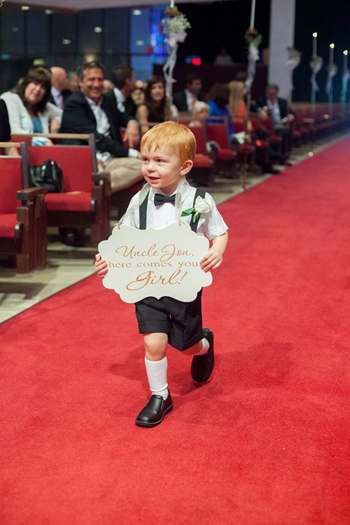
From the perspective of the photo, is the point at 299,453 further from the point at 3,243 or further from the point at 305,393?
the point at 3,243

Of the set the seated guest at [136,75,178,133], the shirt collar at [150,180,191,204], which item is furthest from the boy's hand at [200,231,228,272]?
the seated guest at [136,75,178,133]

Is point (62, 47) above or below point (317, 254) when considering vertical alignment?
above

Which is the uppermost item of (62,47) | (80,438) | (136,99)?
(62,47)

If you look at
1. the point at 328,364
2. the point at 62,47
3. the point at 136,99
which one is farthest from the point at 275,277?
the point at 62,47

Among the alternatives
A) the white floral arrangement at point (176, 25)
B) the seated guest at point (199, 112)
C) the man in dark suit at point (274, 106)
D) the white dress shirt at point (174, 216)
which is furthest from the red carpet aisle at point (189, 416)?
the man in dark suit at point (274, 106)

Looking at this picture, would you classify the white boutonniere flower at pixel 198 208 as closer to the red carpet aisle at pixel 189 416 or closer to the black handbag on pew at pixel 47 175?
the red carpet aisle at pixel 189 416

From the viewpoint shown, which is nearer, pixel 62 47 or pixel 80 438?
pixel 80 438

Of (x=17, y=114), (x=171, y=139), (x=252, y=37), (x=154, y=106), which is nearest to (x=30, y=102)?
(x=17, y=114)

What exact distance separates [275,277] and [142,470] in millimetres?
2965

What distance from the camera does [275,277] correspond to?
529 cm

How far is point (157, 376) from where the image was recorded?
9.50 feet

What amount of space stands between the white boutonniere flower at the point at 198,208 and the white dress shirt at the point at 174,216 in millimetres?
24

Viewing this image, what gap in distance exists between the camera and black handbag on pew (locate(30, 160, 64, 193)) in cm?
557

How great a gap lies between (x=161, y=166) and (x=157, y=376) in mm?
805
